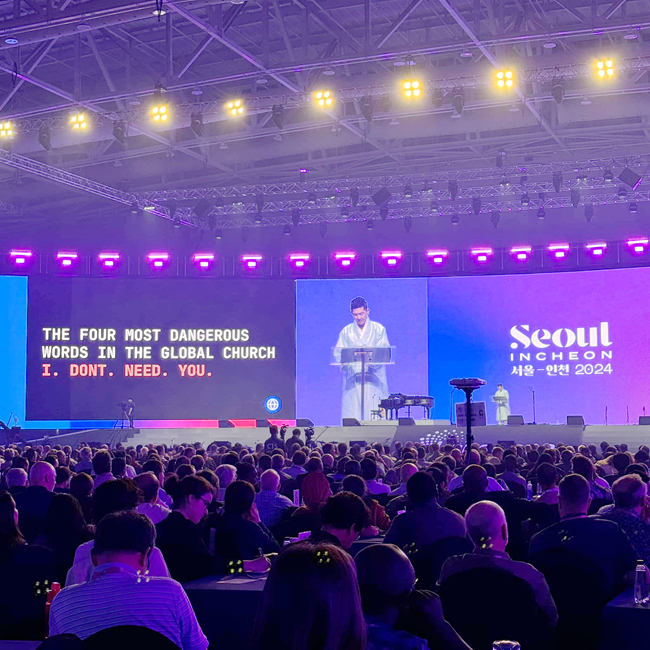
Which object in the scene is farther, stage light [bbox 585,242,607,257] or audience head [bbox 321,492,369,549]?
stage light [bbox 585,242,607,257]

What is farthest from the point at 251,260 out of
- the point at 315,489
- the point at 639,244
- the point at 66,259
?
the point at 315,489

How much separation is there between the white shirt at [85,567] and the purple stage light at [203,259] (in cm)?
2336

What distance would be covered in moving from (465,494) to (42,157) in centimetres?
1846

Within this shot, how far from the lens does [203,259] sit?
90.5ft

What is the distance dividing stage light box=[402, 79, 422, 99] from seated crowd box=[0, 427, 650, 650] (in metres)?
7.85

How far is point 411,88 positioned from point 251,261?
13825 mm

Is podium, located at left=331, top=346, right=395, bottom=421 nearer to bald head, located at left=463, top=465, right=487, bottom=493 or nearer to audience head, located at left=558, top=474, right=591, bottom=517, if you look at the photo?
bald head, located at left=463, top=465, right=487, bottom=493

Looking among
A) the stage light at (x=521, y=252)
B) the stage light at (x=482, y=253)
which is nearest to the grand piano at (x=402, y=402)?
the stage light at (x=482, y=253)

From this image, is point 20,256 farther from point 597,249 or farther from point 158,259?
point 597,249

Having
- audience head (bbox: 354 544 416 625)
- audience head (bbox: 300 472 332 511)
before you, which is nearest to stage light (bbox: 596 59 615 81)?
audience head (bbox: 300 472 332 511)

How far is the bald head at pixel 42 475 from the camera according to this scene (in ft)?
26.6

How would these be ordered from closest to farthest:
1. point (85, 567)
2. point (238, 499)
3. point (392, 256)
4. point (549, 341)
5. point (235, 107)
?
point (85, 567), point (238, 499), point (235, 107), point (549, 341), point (392, 256)

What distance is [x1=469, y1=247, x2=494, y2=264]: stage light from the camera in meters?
26.2

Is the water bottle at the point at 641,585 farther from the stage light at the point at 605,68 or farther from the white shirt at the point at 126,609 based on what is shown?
the stage light at the point at 605,68
